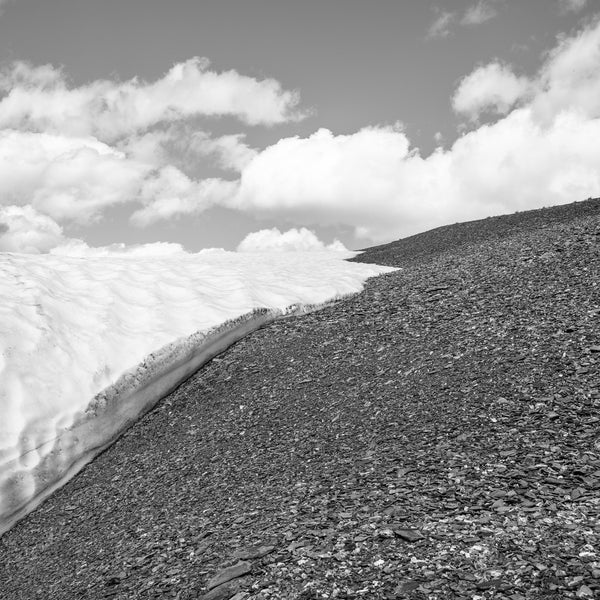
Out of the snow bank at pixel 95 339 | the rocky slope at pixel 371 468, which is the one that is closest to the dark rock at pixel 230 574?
the rocky slope at pixel 371 468

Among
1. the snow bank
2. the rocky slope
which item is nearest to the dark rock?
the rocky slope

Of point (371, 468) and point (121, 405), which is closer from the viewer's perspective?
point (371, 468)

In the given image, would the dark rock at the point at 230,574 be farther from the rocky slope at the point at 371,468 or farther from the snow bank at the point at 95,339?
the snow bank at the point at 95,339

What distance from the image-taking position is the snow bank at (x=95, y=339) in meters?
8.20

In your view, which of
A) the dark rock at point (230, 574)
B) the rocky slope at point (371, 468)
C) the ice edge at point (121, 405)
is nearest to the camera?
the rocky slope at point (371, 468)

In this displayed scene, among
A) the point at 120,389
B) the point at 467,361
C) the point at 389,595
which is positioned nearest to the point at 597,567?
the point at 389,595

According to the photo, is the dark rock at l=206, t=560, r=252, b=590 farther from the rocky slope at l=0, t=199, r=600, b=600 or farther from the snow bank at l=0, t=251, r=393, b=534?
the snow bank at l=0, t=251, r=393, b=534

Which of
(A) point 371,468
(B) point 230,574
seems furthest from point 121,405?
(B) point 230,574

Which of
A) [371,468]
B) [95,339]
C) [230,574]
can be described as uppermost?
[95,339]

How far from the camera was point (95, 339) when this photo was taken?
9.97m

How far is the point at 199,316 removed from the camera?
11070 mm

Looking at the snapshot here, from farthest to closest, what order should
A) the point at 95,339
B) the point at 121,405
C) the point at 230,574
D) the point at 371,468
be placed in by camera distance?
the point at 95,339, the point at 121,405, the point at 371,468, the point at 230,574

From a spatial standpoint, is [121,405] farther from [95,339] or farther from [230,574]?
[230,574]

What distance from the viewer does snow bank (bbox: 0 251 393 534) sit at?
820cm
